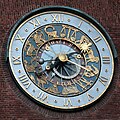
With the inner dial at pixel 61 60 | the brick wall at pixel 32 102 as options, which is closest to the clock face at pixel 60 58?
the inner dial at pixel 61 60

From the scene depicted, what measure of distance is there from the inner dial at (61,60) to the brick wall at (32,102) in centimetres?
38

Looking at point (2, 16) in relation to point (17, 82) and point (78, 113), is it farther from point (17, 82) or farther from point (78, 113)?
point (78, 113)

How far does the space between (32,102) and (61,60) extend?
3.24ft

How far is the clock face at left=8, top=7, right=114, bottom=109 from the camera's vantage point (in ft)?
51.6

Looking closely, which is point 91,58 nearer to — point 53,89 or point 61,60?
point 61,60

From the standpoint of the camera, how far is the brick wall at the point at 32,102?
15547 mm

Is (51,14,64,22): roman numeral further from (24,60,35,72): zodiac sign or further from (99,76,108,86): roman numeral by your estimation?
(99,76,108,86): roman numeral

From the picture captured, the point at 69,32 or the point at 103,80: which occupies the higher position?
the point at 69,32

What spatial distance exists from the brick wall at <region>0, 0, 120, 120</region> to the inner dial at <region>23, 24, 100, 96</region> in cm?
38

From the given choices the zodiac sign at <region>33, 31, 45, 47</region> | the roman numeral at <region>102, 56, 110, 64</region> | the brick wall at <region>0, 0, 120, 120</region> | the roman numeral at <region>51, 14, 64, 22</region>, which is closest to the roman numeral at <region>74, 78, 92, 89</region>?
the brick wall at <region>0, 0, 120, 120</region>

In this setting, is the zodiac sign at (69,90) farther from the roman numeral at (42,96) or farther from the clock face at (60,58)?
the roman numeral at (42,96)

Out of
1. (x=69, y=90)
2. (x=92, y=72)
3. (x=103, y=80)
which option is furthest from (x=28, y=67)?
A: (x=103, y=80)

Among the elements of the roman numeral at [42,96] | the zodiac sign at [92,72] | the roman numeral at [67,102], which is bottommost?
the roman numeral at [67,102]

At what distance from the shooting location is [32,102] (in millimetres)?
15672
